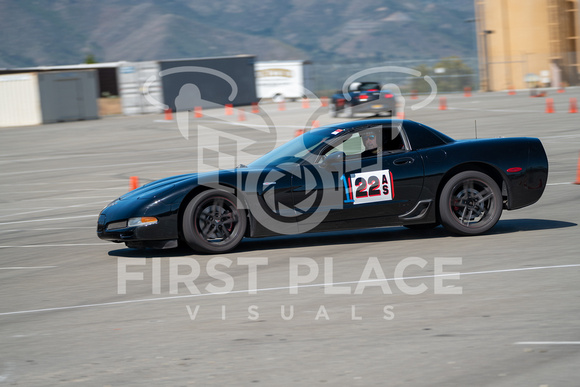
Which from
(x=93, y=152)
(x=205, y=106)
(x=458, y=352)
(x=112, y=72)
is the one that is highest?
(x=112, y=72)

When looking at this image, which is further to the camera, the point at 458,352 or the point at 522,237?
the point at 522,237

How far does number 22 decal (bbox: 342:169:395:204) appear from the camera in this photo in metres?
8.06

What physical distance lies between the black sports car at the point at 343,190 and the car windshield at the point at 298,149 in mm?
14

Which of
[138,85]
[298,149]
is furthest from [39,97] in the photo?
[298,149]

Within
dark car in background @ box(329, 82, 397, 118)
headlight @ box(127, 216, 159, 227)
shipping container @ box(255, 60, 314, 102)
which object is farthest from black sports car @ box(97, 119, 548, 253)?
shipping container @ box(255, 60, 314, 102)

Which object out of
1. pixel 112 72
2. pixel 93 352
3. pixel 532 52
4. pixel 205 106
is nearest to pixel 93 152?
pixel 93 352

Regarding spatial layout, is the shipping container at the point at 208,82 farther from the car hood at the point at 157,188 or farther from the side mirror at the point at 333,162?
the side mirror at the point at 333,162

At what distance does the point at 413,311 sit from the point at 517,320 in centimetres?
76

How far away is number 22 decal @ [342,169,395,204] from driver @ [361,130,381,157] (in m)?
0.26

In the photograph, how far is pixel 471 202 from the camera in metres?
8.40

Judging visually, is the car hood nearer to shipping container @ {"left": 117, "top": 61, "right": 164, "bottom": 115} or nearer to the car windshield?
the car windshield

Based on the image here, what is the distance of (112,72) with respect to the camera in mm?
54375

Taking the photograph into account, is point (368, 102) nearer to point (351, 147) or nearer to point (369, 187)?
point (351, 147)

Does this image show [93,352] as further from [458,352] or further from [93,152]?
[93,152]
